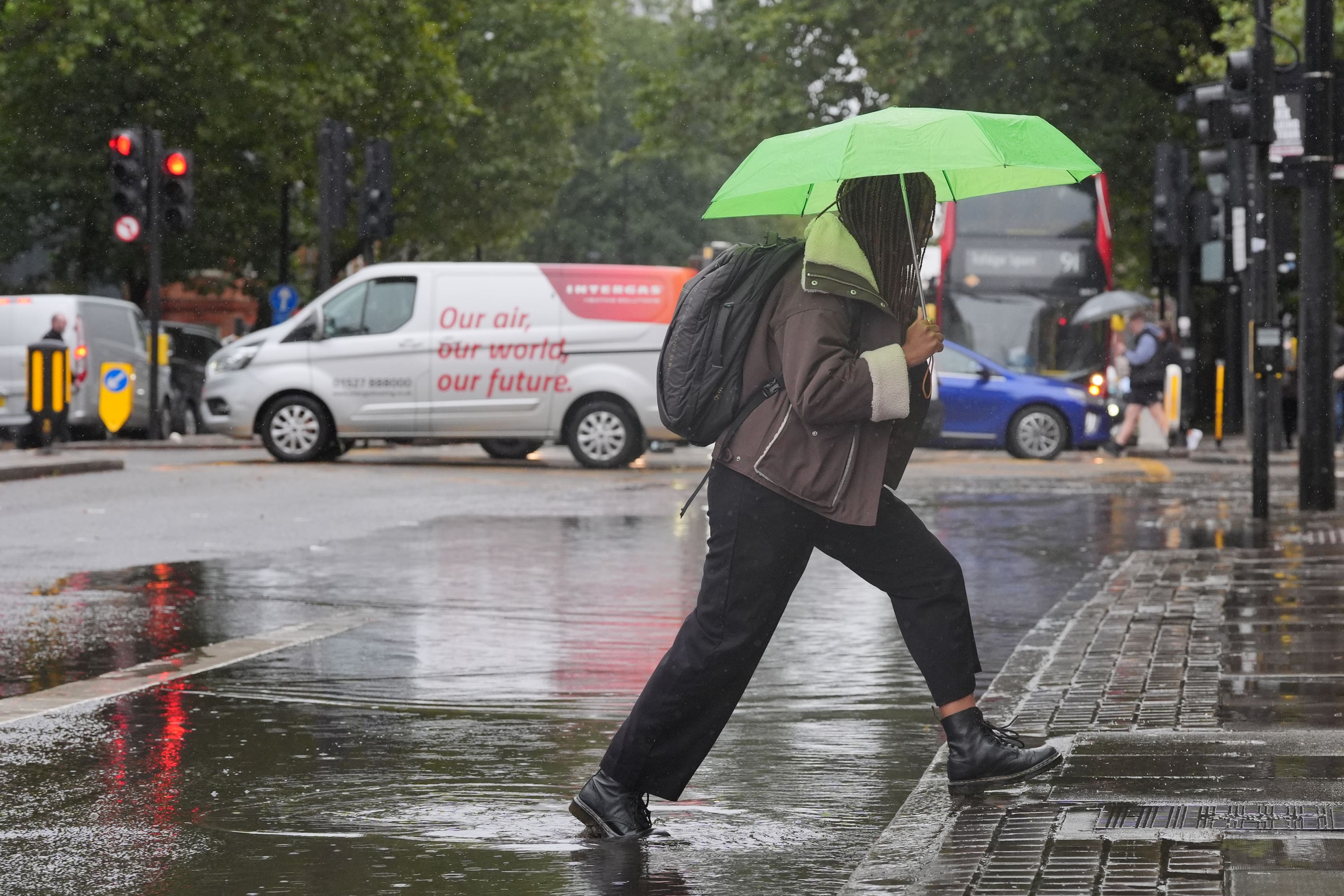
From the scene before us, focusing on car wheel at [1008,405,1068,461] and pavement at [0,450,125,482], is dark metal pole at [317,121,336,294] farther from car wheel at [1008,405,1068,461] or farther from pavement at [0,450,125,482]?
car wheel at [1008,405,1068,461]

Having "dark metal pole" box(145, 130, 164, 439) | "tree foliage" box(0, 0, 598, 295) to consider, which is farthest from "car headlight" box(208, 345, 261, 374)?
"tree foliage" box(0, 0, 598, 295)

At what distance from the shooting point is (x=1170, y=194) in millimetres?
27156

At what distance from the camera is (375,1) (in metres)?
38.4

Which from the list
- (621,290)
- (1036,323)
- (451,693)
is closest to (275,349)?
(621,290)

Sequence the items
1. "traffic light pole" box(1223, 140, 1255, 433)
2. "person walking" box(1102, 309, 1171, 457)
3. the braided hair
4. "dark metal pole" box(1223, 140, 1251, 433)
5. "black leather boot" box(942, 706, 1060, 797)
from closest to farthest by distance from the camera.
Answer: the braided hair
"black leather boot" box(942, 706, 1060, 797)
"traffic light pole" box(1223, 140, 1255, 433)
"dark metal pole" box(1223, 140, 1251, 433)
"person walking" box(1102, 309, 1171, 457)

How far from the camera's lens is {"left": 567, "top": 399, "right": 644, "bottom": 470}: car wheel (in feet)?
72.0

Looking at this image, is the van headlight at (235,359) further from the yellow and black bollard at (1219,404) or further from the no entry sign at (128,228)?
the yellow and black bollard at (1219,404)

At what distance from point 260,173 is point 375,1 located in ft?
14.8

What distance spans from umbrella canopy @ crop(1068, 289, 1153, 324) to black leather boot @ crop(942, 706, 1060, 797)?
886 inches

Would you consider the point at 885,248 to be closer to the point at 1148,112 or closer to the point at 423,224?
the point at 1148,112

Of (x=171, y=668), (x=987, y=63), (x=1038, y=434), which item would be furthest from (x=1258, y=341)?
(x=987, y=63)

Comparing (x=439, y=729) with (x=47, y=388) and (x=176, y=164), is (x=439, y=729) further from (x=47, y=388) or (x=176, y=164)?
(x=176, y=164)

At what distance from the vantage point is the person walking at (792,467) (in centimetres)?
503

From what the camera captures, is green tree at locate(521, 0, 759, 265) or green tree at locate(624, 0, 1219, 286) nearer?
green tree at locate(624, 0, 1219, 286)
